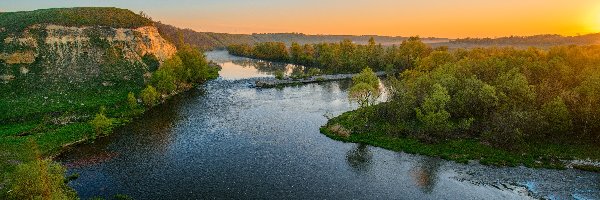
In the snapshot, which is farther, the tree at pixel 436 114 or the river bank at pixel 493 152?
the tree at pixel 436 114

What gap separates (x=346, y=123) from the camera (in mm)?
68938

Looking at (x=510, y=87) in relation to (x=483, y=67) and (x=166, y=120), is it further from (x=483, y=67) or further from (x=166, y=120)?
(x=166, y=120)

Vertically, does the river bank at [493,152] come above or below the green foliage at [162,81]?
below

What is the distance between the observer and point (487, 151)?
54.2 meters

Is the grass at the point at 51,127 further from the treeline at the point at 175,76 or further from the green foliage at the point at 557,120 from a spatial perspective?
the green foliage at the point at 557,120

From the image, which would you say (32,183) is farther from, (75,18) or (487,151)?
(75,18)

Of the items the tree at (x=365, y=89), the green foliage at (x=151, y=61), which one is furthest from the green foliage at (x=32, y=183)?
the green foliage at (x=151, y=61)

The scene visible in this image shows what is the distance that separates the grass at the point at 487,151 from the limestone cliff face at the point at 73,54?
7206 cm

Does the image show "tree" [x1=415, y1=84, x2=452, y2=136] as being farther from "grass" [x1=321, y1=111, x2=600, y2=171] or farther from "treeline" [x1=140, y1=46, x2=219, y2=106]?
"treeline" [x1=140, y1=46, x2=219, y2=106]

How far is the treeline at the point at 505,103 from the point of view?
55.9 metres

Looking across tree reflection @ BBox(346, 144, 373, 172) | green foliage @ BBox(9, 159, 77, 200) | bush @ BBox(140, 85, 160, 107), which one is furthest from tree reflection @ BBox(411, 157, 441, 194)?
bush @ BBox(140, 85, 160, 107)

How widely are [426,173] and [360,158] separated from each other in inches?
355

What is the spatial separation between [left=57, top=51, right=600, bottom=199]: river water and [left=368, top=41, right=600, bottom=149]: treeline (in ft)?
30.2

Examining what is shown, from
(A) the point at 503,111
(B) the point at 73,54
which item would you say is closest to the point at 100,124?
(B) the point at 73,54
